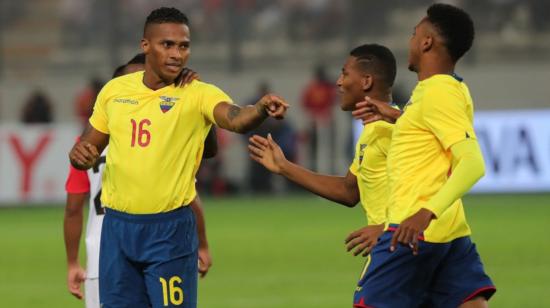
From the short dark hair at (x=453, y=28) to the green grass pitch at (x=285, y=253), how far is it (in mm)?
5281

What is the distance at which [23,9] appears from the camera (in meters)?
30.5

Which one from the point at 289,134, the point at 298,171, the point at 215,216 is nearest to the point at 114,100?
the point at 298,171

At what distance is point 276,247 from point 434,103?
10.8 m

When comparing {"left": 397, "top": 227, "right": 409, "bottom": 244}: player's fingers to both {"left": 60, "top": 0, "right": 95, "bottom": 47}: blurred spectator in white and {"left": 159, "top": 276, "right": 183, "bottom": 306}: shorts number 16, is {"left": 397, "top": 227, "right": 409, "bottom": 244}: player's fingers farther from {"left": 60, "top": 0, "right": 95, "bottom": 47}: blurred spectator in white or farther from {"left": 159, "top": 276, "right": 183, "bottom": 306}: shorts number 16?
{"left": 60, "top": 0, "right": 95, "bottom": 47}: blurred spectator in white

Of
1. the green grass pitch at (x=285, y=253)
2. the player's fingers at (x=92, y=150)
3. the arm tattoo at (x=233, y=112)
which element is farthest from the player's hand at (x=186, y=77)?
the green grass pitch at (x=285, y=253)

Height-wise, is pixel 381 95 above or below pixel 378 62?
below

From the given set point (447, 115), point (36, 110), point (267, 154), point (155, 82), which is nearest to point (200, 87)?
point (155, 82)

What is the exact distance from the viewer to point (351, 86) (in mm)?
7574

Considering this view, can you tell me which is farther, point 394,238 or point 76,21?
point 76,21

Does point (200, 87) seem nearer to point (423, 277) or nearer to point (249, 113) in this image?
point (249, 113)

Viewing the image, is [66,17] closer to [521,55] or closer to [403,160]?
[521,55]

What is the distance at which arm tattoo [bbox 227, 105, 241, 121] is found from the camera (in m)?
6.83

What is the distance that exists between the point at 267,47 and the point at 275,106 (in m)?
24.3

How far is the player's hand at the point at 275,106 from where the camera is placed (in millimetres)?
6438
